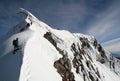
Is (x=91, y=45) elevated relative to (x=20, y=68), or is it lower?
elevated

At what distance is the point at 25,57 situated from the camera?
20484 millimetres

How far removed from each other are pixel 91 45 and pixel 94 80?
149 ft

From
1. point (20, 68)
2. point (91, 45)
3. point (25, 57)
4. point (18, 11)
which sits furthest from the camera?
point (91, 45)

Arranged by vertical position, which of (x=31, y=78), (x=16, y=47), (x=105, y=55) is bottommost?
(x=31, y=78)

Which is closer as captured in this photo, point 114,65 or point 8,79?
point 8,79

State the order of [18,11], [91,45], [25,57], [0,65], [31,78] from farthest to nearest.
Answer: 1. [91,45]
2. [18,11]
3. [0,65]
4. [25,57]
5. [31,78]

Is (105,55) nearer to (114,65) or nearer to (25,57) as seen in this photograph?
(114,65)

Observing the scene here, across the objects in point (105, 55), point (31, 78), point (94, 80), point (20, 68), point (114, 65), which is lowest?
point (31, 78)

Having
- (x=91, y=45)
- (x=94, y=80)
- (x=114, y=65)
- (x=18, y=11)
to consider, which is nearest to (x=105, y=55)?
(x=114, y=65)

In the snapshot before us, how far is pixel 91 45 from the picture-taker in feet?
385

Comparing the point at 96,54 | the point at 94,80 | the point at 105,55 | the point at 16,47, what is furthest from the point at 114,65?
the point at 16,47

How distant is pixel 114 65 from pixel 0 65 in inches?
4647

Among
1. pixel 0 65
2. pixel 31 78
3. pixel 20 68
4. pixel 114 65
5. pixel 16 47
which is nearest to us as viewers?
pixel 31 78

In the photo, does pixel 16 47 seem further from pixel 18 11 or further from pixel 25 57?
pixel 18 11
